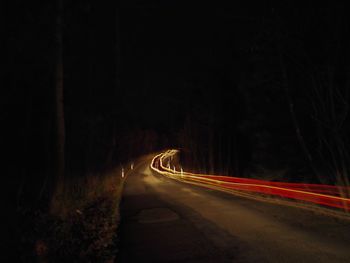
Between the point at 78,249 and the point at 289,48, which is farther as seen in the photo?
the point at 289,48

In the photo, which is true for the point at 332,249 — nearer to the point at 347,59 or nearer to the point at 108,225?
the point at 108,225

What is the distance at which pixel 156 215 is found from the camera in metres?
13.2

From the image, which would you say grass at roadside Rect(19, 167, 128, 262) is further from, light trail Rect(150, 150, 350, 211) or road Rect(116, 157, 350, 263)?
light trail Rect(150, 150, 350, 211)

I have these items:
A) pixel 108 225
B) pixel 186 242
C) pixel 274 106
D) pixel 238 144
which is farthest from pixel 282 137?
pixel 238 144

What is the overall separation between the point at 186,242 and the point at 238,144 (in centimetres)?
4248

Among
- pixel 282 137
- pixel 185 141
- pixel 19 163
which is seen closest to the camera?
pixel 19 163

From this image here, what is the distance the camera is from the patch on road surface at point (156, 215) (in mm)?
12102

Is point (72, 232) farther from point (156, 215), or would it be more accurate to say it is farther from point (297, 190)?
point (297, 190)

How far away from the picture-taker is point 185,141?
67750mm

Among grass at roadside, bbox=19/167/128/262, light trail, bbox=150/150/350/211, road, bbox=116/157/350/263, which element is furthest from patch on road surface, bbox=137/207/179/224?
light trail, bbox=150/150/350/211

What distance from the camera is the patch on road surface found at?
1210cm

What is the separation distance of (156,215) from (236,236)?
202 inches

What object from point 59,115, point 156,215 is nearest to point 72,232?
point 156,215

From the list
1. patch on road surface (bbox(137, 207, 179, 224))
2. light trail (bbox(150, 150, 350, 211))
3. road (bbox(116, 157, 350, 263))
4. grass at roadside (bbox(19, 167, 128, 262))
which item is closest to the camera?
road (bbox(116, 157, 350, 263))
